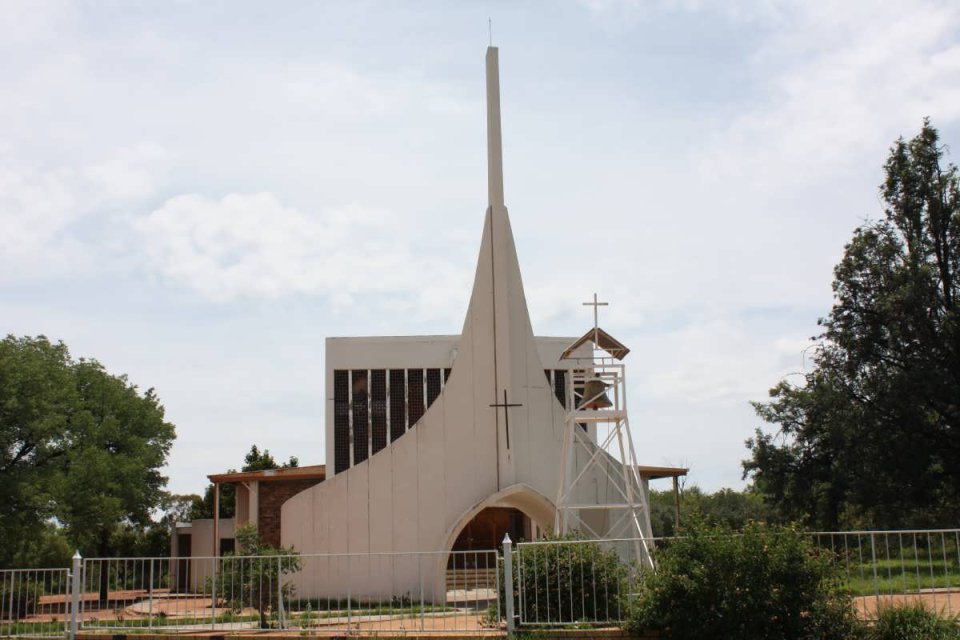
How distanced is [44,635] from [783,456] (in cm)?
2381

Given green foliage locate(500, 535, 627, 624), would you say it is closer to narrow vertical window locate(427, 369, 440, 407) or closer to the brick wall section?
the brick wall section

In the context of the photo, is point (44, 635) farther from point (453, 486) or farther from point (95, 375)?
point (95, 375)

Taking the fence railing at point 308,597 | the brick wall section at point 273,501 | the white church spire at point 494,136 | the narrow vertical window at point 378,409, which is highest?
the white church spire at point 494,136

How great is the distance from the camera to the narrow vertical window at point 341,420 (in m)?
34.4

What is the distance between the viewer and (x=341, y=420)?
34.7 metres

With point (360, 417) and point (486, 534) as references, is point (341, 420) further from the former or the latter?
point (486, 534)

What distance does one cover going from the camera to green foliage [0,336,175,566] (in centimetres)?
2669

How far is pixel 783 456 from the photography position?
3145 cm

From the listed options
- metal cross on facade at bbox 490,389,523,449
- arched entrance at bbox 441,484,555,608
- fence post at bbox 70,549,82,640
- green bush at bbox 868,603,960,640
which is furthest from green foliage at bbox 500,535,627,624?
metal cross on facade at bbox 490,389,523,449

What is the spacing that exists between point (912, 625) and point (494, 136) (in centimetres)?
1604

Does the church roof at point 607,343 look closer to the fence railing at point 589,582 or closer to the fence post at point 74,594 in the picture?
the fence railing at point 589,582

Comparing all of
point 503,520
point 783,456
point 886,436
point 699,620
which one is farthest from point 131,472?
point 699,620

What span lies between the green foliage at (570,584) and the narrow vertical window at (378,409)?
861 inches

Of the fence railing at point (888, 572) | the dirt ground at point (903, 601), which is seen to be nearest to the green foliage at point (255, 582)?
the fence railing at point (888, 572)
